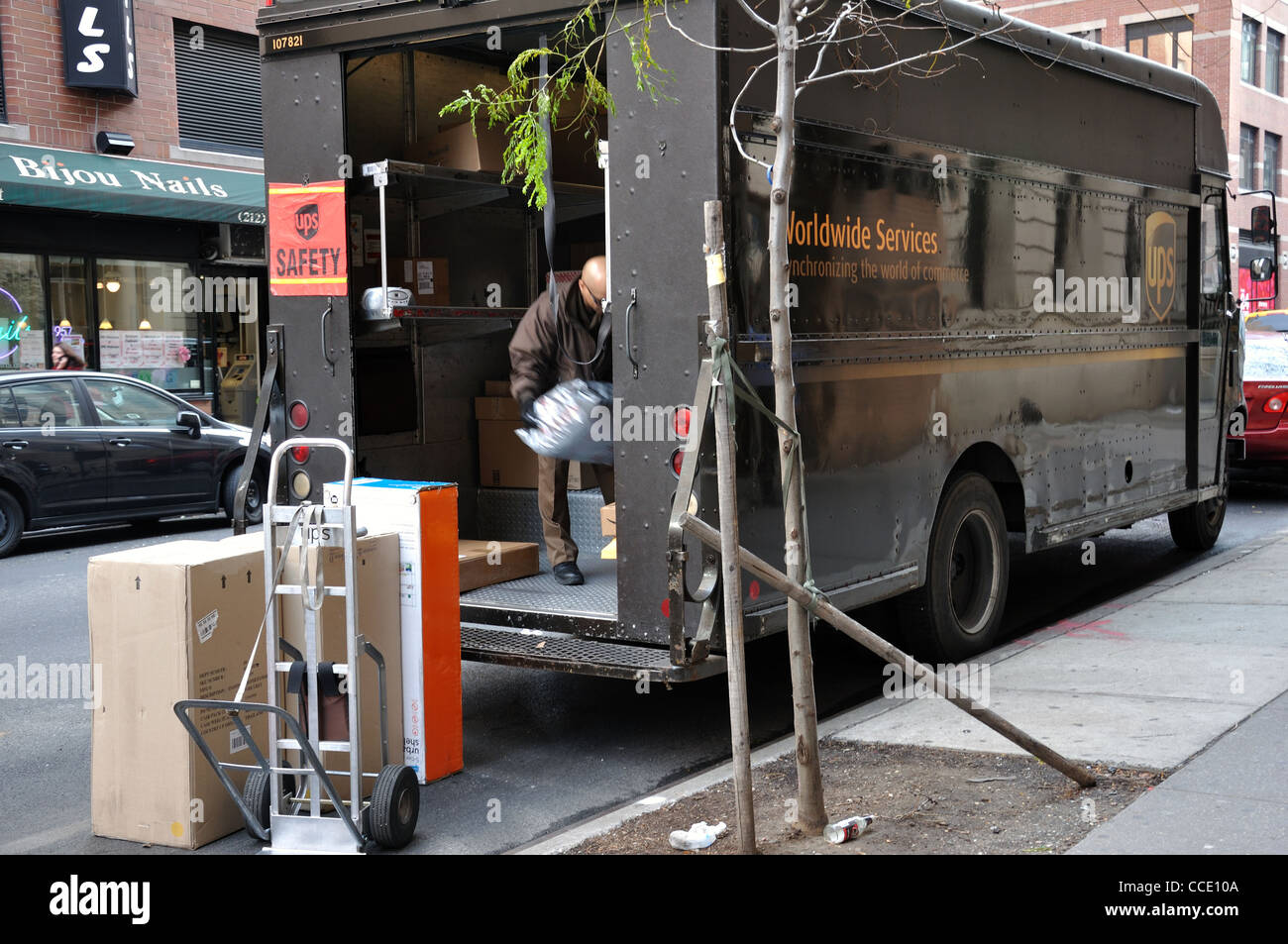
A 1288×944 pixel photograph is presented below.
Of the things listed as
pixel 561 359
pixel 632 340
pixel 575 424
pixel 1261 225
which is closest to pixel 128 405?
pixel 561 359

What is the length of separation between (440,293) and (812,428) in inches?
129

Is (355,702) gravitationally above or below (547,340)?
below

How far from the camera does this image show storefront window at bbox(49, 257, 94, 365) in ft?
61.4

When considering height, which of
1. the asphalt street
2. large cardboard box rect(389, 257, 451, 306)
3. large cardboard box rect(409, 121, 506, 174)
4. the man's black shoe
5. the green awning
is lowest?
the asphalt street

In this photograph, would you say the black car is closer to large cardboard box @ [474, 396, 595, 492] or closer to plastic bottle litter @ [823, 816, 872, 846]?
large cardboard box @ [474, 396, 595, 492]

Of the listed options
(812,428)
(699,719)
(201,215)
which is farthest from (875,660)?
(201,215)

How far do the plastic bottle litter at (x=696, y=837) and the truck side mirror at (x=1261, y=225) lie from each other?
896 centimetres

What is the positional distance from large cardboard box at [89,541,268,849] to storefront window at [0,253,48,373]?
14344 millimetres

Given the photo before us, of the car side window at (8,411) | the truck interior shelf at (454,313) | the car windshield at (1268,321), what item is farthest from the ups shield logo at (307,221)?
the car windshield at (1268,321)

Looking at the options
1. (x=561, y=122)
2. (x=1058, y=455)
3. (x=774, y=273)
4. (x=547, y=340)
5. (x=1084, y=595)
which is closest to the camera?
(x=774, y=273)

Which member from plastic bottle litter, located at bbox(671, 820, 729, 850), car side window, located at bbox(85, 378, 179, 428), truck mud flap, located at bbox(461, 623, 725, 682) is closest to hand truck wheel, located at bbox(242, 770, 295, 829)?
truck mud flap, located at bbox(461, 623, 725, 682)

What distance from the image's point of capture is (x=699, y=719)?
6855mm

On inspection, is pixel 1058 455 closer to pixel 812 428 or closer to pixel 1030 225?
pixel 1030 225

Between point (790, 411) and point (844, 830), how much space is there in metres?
1.43
